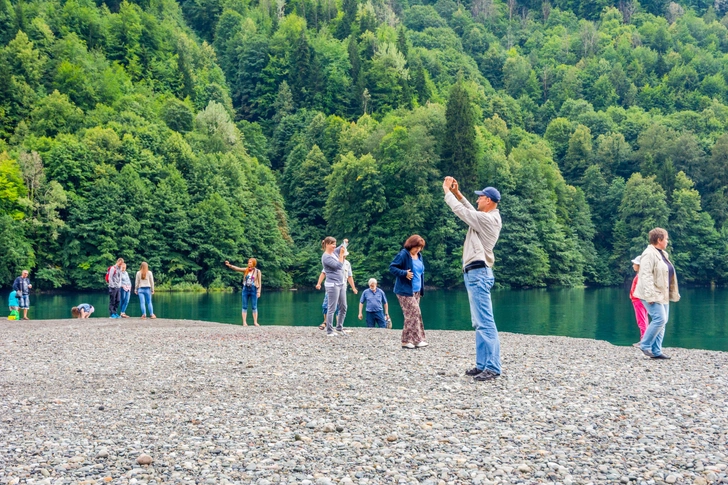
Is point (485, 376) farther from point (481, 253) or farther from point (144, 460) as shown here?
point (144, 460)

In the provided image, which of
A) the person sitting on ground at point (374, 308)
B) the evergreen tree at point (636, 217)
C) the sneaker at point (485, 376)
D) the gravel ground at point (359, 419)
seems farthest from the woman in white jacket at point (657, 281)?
the evergreen tree at point (636, 217)

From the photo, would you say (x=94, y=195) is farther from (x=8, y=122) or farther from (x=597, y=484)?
(x=597, y=484)

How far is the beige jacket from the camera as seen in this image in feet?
47.9

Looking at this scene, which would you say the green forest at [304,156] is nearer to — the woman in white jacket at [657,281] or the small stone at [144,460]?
the woman in white jacket at [657,281]

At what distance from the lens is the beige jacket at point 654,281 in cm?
1461

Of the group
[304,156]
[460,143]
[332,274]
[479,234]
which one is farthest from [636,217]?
[479,234]

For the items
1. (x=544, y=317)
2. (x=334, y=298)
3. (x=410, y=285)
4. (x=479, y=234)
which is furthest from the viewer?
(x=544, y=317)

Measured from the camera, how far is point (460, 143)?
87625 mm

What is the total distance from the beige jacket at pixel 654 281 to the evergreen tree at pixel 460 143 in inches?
2810

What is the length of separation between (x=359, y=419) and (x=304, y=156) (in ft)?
327

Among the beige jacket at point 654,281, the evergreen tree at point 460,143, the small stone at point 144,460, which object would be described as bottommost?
the small stone at point 144,460

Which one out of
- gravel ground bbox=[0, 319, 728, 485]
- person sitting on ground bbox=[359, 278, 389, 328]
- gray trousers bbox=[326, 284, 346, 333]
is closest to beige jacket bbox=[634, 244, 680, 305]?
gravel ground bbox=[0, 319, 728, 485]

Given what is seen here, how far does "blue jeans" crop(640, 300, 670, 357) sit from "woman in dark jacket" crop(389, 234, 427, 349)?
4577 millimetres

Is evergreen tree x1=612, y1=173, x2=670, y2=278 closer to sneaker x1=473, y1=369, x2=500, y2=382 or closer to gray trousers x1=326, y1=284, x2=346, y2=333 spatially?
gray trousers x1=326, y1=284, x2=346, y2=333
